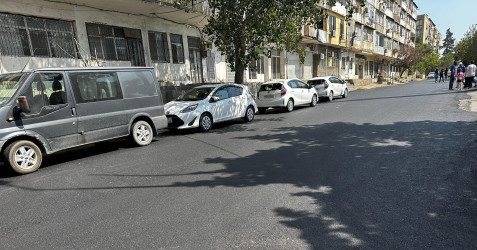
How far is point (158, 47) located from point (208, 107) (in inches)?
308

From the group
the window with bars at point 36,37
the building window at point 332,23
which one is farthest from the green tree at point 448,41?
the window with bars at point 36,37

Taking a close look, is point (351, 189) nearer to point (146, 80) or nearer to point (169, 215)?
point (169, 215)

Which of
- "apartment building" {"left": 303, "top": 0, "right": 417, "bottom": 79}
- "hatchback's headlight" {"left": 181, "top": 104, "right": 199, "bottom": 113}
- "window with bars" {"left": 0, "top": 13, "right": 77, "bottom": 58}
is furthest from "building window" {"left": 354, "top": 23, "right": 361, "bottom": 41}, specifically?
"window with bars" {"left": 0, "top": 13, "right": 77, "bottom": 58}

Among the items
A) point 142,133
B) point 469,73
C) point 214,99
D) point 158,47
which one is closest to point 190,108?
point 214,99

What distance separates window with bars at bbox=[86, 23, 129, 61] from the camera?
12.5 meters

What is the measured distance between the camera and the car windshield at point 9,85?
5.37m

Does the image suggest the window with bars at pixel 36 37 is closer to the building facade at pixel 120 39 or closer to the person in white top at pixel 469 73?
the building facade at pixel 120 39

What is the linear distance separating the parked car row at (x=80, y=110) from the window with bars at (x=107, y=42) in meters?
6.01

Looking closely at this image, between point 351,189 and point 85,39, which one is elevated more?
point 85,39

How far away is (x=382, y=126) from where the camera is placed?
27.0 ft

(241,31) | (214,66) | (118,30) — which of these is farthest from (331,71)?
(118,30)

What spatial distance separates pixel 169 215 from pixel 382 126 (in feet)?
23.1

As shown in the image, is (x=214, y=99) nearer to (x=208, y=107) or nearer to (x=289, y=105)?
(x=208, y=107)

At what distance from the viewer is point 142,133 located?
748 cm
